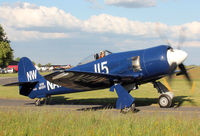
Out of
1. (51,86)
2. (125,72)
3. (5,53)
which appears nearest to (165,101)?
(125,72)

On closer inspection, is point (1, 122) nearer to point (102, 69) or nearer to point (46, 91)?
point (102, 69)

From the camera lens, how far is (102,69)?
11719 millimetres

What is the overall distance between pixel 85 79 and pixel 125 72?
173 centimetres

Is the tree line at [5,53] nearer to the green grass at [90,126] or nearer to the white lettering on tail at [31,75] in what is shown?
the white lettering on tail at [31,75]

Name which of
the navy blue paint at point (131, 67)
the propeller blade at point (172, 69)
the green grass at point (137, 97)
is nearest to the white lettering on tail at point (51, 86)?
the navy blue paint at point (131, 67)

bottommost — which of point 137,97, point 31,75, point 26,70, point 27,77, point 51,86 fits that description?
point 137,97

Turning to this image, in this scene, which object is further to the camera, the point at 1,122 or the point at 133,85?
the point at 133,85

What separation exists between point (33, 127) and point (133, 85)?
20.3ft

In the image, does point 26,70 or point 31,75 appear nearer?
point 31,75

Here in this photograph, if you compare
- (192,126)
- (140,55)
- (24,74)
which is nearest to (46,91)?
(24,74)

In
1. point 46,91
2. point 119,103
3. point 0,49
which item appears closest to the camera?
point 119,103

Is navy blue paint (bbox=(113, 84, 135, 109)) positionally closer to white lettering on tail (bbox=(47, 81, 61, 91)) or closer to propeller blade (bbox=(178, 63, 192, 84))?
propeller blade (bbox=(178, 63, 192, 84))

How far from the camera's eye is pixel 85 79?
11.4 metres

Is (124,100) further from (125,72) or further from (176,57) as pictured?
(176,57)
